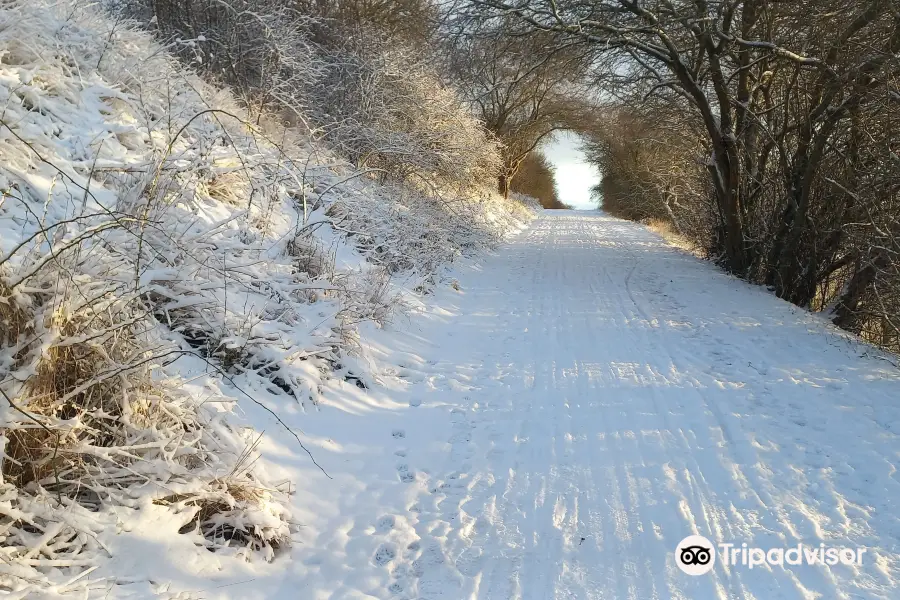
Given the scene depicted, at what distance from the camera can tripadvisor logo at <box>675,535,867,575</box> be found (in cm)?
291

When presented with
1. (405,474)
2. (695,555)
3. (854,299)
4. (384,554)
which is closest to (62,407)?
(384,554)

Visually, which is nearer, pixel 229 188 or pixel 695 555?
pixel 695 555

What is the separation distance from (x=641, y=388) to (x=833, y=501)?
1.93 meters

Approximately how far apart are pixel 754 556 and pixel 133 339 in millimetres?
3517

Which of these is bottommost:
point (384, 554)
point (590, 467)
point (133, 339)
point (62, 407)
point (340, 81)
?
point (384, 554)

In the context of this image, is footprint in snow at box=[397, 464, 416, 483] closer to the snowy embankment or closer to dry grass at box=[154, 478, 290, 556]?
the snowy embankment

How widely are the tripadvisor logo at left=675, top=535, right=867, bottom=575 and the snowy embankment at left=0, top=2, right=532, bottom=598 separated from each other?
2.16 m

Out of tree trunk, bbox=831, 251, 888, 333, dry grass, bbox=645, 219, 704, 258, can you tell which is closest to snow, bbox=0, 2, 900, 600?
tree trunk, bbox=831, 251, 888, 333

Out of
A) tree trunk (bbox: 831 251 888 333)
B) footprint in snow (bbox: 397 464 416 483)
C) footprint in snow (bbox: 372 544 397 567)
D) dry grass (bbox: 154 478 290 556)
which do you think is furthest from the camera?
tree trunk (bbox: 831 251 888 333)

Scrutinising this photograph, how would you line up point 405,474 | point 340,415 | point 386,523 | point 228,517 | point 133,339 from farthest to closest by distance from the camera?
point 340,415, point 405,474, point 386,523, point 133,339, point 228,517

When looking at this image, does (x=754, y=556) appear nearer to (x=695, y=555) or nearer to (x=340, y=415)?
(x=695, y=555)

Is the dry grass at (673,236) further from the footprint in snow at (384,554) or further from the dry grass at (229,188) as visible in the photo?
the footprint in snow at (384,554)

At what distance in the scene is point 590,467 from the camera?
12.7 ft

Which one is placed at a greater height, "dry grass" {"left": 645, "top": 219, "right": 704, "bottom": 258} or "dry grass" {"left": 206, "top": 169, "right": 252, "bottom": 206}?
"dry grass" {"left": 645, "top": 219, "right": 704, "bottom": 258}
